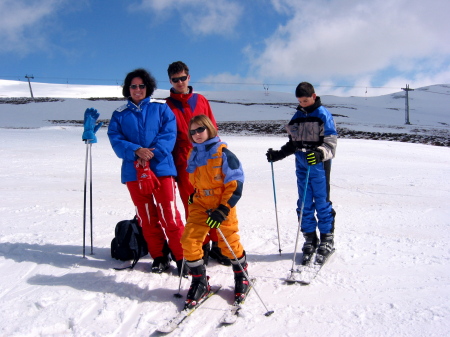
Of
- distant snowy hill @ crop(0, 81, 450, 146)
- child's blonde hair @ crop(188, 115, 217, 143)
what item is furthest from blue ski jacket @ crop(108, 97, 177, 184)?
distant snowy hill @ crop(0, 81, 450, 146)

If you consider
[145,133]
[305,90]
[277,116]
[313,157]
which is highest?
[277,116]

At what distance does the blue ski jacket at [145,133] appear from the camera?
3.62 metres

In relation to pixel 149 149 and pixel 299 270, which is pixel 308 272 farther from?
pixel 149 149

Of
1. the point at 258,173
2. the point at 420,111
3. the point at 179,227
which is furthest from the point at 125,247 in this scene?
the point at 420,111

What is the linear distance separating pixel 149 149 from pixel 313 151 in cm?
169

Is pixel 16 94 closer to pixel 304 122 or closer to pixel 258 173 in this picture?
pixel 258 173

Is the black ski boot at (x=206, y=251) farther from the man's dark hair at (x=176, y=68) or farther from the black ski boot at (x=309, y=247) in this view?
the man's dark hair at (x=176, y=68)

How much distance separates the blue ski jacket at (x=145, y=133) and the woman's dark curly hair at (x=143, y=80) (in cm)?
16

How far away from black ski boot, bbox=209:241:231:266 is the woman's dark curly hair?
187 cm

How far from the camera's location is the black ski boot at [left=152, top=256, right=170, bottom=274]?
12.4 ft

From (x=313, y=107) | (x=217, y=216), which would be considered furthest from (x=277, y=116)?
(x=217, y=216)

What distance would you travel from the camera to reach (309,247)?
13.4 feet

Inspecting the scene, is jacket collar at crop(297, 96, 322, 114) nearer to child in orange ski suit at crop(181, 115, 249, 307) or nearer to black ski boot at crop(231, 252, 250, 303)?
child in orange ski suit at crop(181, 115, 249, 307)

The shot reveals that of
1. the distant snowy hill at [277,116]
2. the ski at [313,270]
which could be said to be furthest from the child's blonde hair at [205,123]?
the distant snowy hill at [277,116]
